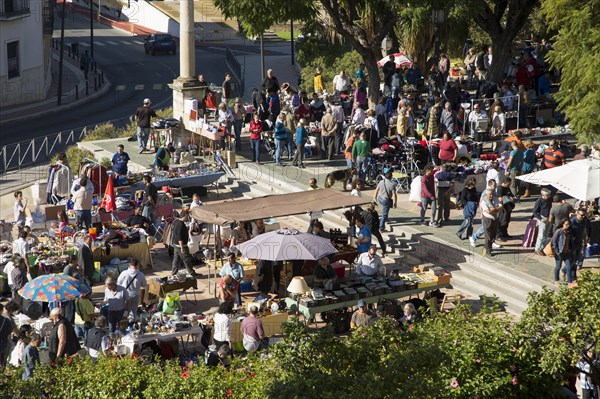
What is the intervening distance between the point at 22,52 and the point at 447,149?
101 feet

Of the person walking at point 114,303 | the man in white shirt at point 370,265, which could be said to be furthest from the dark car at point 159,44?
the person walking at point 114,303

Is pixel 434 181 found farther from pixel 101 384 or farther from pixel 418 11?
pixel 101 384

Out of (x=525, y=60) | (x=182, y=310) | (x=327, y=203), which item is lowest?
(x=182, y=310)

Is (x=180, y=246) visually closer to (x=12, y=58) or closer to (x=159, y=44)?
(x=12, y=58)

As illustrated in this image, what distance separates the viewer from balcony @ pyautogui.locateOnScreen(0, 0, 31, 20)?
53344 millimetres

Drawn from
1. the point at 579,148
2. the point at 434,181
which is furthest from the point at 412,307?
the point at 579,148

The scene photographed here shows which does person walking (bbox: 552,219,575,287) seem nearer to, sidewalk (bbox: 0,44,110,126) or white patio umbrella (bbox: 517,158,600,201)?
white patio umbrella (bbox: 517,158,600,201)

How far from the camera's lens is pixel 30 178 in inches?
1468

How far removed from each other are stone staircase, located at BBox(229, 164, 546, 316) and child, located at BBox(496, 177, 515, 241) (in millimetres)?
860

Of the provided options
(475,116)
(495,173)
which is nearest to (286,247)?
(495,173)

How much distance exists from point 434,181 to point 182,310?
6985 mm

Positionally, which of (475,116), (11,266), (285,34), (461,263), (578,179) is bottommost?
(461,263)

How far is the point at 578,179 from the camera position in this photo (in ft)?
81.2

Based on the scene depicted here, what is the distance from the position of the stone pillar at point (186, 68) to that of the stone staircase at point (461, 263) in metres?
8.34
